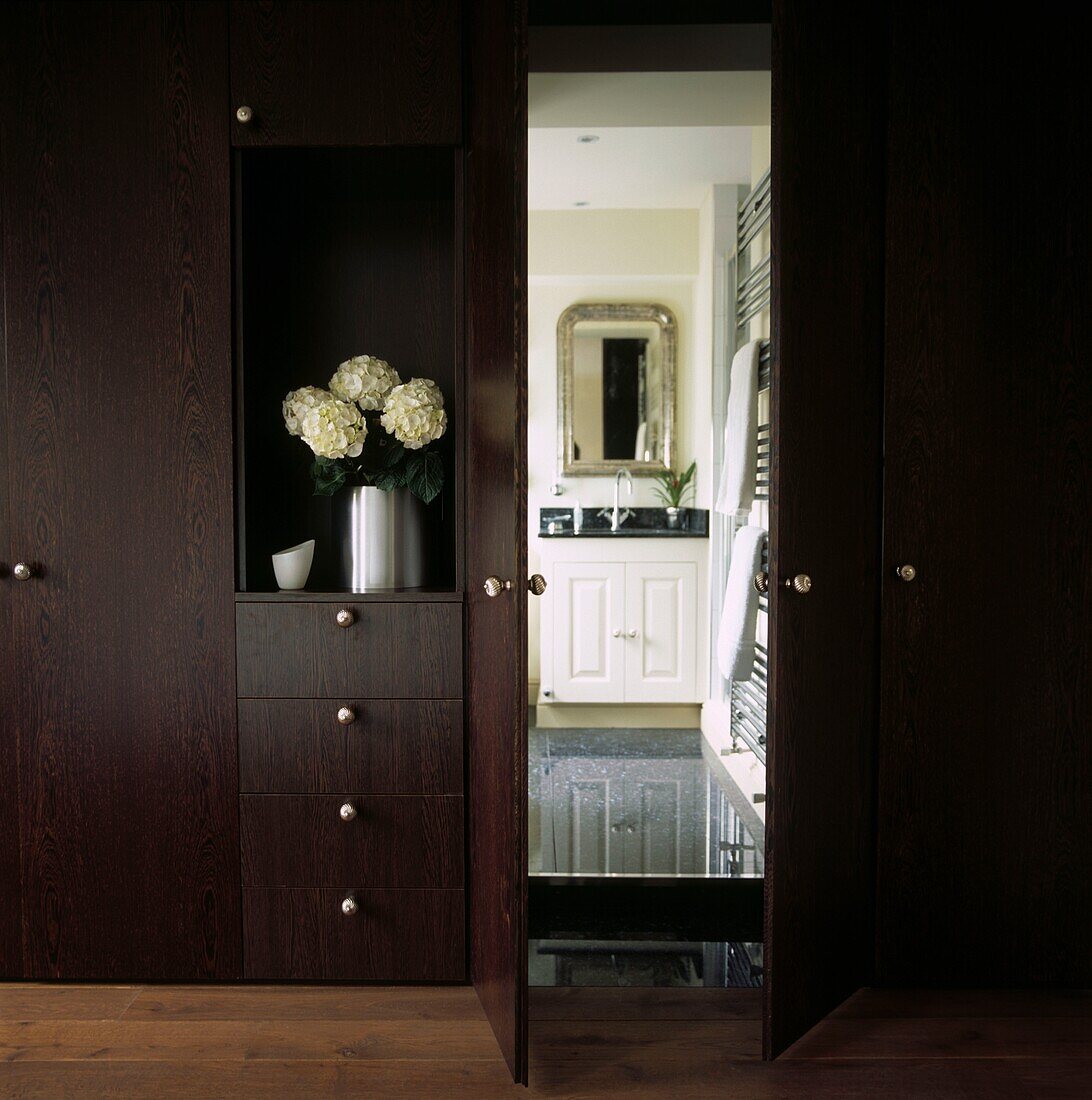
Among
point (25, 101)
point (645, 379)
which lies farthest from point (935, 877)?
point (645, 379)

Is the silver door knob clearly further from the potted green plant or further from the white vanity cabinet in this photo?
the potted green plant

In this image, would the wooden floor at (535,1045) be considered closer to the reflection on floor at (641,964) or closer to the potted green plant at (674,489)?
the reflection on floor at (641,964)

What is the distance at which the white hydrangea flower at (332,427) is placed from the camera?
2.05m

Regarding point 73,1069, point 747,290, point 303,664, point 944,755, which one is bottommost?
point 73,1069

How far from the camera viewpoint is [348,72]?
2014 millimetres

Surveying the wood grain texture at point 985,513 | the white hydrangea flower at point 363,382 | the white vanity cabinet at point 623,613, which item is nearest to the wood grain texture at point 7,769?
the white hydrangea flower at point 363,382

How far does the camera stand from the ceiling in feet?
12.9

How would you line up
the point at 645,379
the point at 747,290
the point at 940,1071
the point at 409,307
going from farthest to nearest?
the point at 645,379 → the point at 747,290 → the point at 409,307 → the point at 940,1071

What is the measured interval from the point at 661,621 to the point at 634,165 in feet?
6.56

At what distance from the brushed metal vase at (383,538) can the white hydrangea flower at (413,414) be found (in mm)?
135

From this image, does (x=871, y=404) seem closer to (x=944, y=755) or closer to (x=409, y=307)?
(x=944, y=755)

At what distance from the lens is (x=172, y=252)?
202 cm

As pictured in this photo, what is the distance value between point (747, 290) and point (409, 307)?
5.45 feet

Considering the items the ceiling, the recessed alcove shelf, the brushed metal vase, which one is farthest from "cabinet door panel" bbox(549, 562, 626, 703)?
the brushed metal vase
